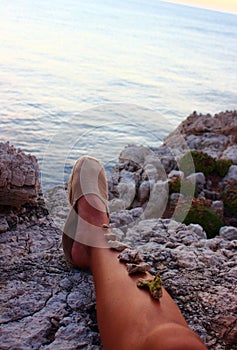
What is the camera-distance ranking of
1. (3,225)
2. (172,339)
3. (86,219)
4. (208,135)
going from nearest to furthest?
(172,339) < (86,219) < (3,225) < (208,135)

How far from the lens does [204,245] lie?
258 cm

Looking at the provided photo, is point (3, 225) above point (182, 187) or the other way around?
above

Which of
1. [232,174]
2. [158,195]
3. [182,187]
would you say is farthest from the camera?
[232,174]

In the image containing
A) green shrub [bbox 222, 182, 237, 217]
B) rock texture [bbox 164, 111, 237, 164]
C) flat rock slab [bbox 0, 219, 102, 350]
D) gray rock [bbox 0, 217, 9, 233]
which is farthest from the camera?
rock texture [bbox 164, 111, 237, 164]

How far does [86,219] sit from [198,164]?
3.33 metres

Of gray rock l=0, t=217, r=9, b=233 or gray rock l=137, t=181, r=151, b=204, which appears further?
gray rock l=137, t=181, r=151, b=204

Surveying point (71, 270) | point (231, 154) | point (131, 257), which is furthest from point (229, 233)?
point (231, 154)

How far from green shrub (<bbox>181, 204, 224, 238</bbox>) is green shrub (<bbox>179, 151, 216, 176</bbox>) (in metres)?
1.24

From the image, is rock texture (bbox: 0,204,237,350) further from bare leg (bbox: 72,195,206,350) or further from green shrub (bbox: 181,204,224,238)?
green shrub (bbox: 181,204,224,238)

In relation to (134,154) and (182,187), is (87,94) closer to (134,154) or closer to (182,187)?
(134,154)

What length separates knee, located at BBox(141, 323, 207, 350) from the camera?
49.1 inches

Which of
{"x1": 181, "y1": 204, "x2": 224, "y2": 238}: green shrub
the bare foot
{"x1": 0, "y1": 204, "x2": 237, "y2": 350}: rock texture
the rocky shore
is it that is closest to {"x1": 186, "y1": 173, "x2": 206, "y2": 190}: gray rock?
the rocky shore

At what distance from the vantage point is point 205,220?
379 cm

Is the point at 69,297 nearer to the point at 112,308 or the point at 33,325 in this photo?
the point at 33,325
